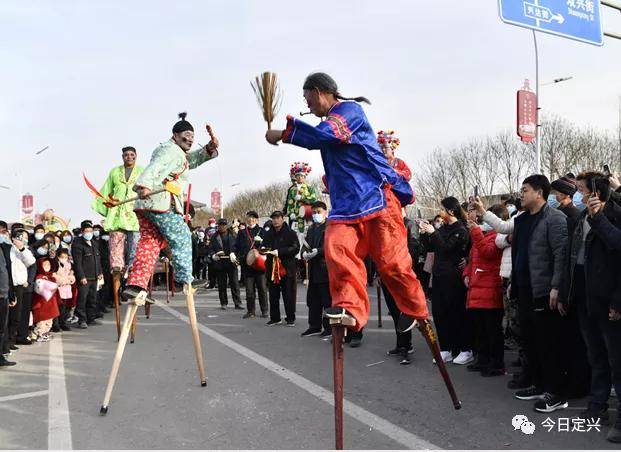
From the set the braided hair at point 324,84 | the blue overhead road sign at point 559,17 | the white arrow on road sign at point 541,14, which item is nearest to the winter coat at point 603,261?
the braided hair at point 324,84

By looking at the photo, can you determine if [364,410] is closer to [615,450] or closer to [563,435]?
[563,435]

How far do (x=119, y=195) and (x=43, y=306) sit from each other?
2.35 metres

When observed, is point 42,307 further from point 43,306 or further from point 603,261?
point 603,261

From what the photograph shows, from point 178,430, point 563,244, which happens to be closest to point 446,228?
point 563,244

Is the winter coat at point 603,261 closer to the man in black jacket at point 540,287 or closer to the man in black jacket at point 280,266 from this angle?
the man in black jacket at point 540,287

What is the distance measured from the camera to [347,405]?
4754 millimetres

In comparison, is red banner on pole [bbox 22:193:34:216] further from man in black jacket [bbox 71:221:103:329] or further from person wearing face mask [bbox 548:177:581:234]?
person wearing face mask [bbox 548:177:581:234]

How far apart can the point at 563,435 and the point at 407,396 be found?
4.49ft

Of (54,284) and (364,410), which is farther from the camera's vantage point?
(54,284)

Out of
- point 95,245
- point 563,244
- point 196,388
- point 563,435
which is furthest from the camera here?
point 95,245

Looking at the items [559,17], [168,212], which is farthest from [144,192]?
[559,17]

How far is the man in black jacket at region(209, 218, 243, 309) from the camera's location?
41.8ft

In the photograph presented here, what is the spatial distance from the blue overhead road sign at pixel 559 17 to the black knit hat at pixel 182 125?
23.0ft

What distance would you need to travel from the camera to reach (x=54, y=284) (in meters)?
8.98
